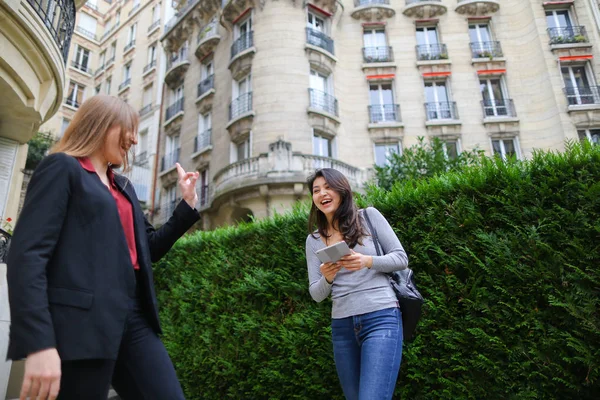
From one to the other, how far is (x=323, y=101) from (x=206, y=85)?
6.86m

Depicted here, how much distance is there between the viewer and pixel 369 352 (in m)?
2.36

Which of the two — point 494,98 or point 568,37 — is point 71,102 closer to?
point 494,98

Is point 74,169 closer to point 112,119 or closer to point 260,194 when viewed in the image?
point 112,119

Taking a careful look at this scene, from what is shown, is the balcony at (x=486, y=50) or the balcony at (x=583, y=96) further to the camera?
the balcony at (x=486, y=50)

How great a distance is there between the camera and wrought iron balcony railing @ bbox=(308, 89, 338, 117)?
17.0m

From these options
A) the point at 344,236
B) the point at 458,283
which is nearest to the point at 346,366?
the point at 344,236

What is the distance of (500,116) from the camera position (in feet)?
58.4

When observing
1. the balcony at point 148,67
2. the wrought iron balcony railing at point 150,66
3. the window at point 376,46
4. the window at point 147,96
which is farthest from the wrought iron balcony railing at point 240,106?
the wrought iron balcony railing at point 150,66

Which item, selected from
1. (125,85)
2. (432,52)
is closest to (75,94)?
(125,85)

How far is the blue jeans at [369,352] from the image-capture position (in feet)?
7.57

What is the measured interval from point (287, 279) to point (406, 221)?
62.9 inches

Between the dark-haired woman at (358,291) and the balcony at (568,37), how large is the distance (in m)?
20.0

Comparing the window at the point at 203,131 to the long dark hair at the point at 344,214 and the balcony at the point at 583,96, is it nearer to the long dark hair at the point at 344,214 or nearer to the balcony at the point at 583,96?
the balcony at the point at 583,96

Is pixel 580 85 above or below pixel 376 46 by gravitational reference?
below
